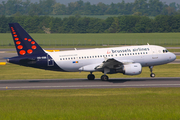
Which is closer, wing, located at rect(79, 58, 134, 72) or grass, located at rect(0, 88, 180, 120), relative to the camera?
grass, located at rect(0, 88, 180, 120)

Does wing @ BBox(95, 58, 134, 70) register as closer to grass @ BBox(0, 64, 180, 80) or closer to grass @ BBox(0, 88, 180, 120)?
grass @ BBox(0, 64, 180, 80)

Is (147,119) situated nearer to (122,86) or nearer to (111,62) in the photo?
(122,86)

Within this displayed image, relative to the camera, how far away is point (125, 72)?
129ft

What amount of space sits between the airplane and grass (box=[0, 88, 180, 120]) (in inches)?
356

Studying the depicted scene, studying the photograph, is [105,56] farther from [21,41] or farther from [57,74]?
[57,74]

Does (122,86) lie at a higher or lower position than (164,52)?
lower

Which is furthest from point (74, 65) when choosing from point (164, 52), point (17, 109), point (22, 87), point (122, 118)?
point (122, 118)

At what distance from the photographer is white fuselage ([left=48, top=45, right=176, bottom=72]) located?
40594 mm

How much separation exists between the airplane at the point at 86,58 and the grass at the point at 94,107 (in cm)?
904

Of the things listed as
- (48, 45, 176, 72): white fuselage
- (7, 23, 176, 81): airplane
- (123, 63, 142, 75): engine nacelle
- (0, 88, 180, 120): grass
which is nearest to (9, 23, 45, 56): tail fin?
(7, 23, 176, 81): airplane

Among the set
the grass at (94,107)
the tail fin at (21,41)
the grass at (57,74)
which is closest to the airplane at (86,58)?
the tail fin at (21,41)

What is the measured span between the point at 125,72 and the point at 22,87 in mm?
13103

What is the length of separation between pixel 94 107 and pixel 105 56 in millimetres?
19632

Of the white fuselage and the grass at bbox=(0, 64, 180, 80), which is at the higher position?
the white fuselage
